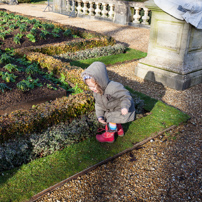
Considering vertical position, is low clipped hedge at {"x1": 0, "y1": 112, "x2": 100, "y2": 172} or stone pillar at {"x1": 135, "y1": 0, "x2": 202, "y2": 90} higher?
stone pillar at {"x1": 135, "y1": 0, "x2": 202, "y2": 90}

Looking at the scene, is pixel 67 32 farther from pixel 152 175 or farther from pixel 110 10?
pixel 152 175

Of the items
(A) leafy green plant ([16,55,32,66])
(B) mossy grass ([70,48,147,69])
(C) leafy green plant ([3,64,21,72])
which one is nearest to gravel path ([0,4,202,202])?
(C) leafy green plant ([3,64,21,72])

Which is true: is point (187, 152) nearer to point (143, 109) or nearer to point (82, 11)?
point (143, 109)

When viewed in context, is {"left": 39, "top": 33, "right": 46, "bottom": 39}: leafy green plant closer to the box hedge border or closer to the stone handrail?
the box hedge border

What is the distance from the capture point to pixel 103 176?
10.3ft

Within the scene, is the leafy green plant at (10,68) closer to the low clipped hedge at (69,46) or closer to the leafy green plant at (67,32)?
the low clipped hedge at (69,46)

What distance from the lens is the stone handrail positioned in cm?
1272

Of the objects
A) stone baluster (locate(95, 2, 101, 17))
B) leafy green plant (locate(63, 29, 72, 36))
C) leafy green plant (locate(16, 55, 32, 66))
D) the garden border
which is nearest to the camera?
the garden border

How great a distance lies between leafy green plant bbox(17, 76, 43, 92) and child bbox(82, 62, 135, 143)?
172cm

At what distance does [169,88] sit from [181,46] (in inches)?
41.5

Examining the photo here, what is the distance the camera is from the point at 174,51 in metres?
5.65

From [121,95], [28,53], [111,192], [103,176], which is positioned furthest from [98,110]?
[28,53]

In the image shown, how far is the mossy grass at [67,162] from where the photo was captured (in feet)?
9.33

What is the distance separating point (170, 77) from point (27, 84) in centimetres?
339
